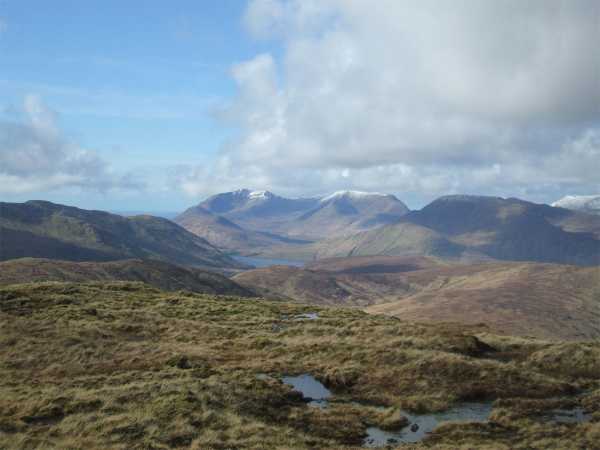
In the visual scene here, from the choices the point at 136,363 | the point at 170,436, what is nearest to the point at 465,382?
the point at 170,436

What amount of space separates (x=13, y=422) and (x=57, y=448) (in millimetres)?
4747

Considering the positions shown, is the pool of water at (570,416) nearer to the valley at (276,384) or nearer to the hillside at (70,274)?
the valley at (276,384)

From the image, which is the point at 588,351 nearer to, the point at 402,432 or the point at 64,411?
the point at 402,432

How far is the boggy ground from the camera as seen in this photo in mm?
22078

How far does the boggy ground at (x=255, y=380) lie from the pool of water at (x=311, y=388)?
2.17 ft

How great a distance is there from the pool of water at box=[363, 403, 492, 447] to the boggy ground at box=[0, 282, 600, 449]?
598mm

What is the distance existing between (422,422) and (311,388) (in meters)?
7.16

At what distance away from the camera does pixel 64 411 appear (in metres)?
24.4

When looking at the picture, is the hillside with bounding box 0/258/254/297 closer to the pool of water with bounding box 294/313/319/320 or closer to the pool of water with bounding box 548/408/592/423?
the pool of water with bounding box 294/313/319/320

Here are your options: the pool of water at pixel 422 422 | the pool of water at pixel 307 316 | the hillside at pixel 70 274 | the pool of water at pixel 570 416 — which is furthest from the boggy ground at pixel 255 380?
the hillside at pixel 70 274

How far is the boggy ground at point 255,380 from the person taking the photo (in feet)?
72.4

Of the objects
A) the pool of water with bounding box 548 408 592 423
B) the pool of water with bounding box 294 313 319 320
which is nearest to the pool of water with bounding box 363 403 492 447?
the pool of water with bounding box 548 408 592 423

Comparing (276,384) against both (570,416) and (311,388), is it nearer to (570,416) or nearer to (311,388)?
(311,388)

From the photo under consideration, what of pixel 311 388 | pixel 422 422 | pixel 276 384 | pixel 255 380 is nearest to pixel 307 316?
pixel 311 388
